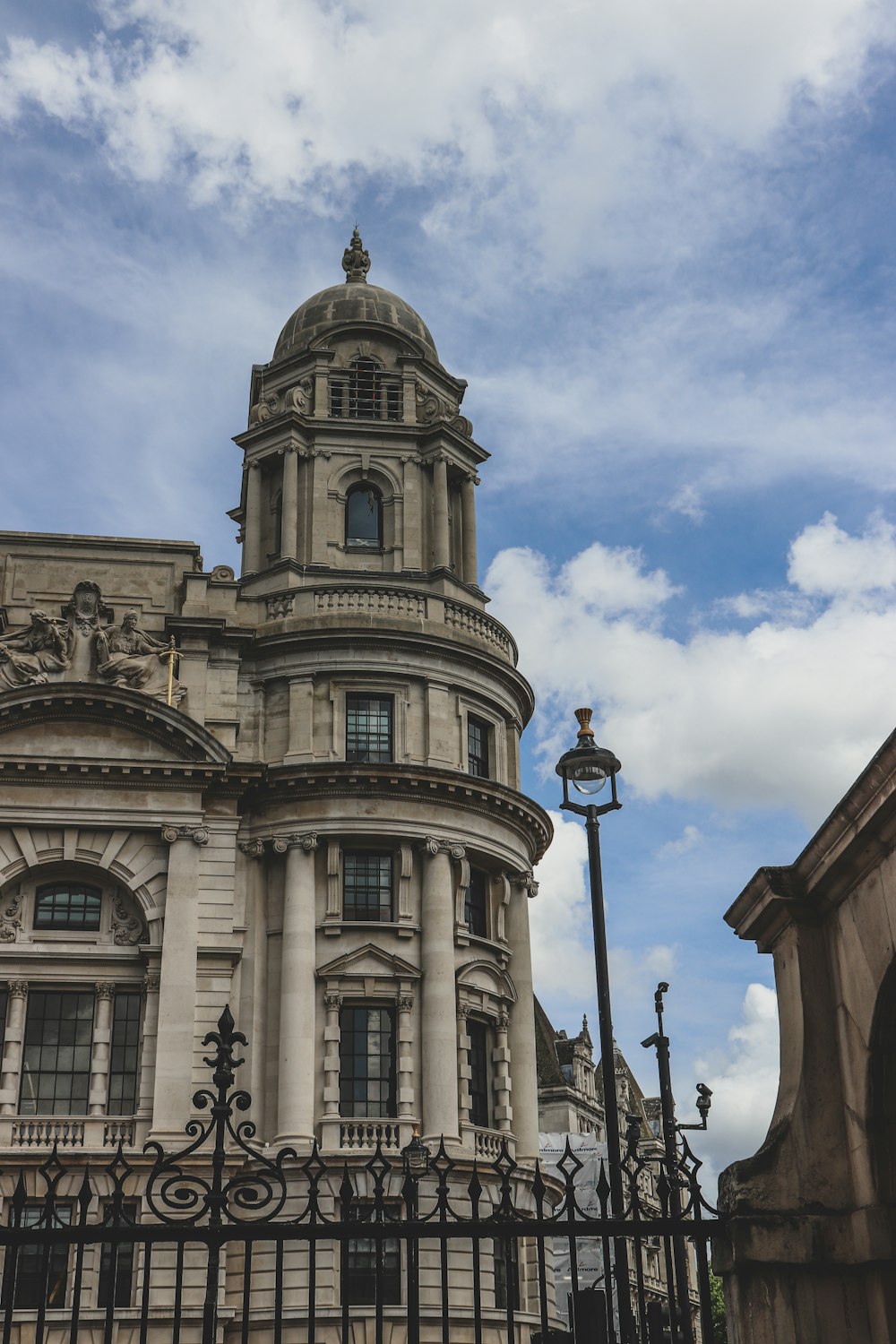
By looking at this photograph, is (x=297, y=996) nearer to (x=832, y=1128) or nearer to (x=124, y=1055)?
(x=124, y=1055)

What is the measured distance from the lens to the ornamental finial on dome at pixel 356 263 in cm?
5131

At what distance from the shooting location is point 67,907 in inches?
1405

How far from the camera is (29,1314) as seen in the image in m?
30.1

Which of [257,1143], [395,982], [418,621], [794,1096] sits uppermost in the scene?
[418,621]

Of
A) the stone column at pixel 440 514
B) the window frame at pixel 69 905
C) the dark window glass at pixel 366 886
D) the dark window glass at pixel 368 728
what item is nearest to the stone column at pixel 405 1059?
the dark window glass at pixel 366 886

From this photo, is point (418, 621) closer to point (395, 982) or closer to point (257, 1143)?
point (395, 982)

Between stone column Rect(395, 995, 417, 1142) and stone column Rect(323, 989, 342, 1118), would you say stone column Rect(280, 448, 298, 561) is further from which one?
stone column Rect(395, 995, 417, 1142)

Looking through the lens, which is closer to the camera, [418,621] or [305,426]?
[418,621]

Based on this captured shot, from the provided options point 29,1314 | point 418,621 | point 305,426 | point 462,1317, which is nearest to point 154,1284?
point 29,1314

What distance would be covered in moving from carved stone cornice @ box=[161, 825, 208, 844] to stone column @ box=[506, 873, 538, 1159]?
923cm

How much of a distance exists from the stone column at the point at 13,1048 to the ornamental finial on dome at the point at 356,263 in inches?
1076

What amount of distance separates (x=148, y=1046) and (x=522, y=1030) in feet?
34.8

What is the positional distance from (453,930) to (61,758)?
34.7ft

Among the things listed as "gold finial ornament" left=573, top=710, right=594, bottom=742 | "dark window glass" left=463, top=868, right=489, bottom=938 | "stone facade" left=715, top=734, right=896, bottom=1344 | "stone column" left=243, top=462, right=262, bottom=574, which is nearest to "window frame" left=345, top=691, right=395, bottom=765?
"dark window glass" left=463, top=868, right=489, bottom=938
